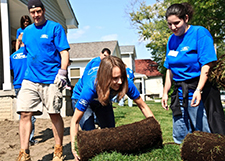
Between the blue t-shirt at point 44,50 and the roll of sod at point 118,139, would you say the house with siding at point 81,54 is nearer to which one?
the blue t-shirt at point 44,50

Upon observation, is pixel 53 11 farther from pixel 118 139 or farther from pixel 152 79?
pixel 152 79

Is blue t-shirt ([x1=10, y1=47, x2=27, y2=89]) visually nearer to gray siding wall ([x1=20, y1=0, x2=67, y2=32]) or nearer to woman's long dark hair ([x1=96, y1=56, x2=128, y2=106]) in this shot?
woman's long dark hair ([x1=96, y1=56, x2=128, y2=106])

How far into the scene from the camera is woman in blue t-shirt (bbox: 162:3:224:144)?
269 centimetres

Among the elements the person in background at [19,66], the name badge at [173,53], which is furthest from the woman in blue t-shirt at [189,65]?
the person in background at [19,66]

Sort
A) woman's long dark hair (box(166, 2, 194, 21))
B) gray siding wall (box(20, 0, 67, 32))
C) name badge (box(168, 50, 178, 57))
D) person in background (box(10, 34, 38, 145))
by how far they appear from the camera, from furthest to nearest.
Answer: gray siding wall (box(20, 0, 67, 32)), person in background (box(10, 34, 38, 145)), name badge (box(168, 50, 178, 57)), woman's long dark hair (box(166, 2, 194, 21))

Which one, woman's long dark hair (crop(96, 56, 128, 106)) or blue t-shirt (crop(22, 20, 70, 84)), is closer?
woman's long dark hair (crop(96, 56, 128, 106))

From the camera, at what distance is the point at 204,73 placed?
2.66 m

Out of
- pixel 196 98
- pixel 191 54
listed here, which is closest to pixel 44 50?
pixel 191 54

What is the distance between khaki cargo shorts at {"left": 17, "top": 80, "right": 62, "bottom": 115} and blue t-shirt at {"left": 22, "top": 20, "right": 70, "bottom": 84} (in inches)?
3.1

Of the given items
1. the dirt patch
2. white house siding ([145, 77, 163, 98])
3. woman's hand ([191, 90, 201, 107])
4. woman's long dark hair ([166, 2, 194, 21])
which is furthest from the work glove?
white house siding ([145, 77, 163, 98])

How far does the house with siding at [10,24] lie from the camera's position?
677cm

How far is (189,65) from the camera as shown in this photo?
2812 millimetres

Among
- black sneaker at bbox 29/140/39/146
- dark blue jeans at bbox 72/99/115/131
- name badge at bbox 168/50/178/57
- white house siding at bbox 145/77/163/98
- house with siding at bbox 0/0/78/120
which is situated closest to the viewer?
name badge at bbox 168/50/178/57

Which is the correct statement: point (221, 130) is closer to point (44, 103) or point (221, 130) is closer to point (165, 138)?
point (44, 103)
